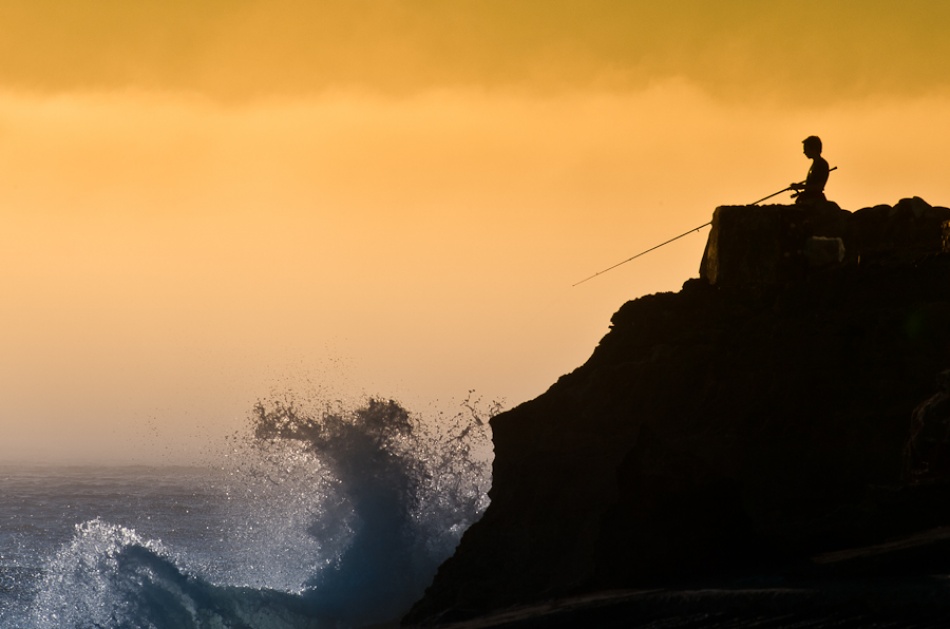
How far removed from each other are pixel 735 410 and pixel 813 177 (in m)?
2.93

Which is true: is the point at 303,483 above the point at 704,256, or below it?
below

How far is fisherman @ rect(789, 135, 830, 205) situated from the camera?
45.1 feet

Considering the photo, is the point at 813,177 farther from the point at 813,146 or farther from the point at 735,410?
the point at 735,410

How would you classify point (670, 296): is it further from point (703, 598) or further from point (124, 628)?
point (124, 628)

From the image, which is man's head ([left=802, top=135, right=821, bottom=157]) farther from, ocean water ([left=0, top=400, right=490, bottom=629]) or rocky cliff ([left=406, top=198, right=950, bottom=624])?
ocean water ([left=0, top=400, right=490, bottom=629])

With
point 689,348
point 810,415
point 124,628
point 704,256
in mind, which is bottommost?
point 124,628

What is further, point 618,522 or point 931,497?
point 618,522

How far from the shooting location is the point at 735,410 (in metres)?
12.5

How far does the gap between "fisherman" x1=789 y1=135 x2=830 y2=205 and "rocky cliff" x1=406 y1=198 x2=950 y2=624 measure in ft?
1.22

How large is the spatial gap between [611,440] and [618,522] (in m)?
3.85

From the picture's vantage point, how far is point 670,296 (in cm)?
1433

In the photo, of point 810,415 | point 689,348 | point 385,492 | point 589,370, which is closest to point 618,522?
point 810,415

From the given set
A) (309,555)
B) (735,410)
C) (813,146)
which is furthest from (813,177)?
(309,555)

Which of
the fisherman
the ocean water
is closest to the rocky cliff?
the fisherman
